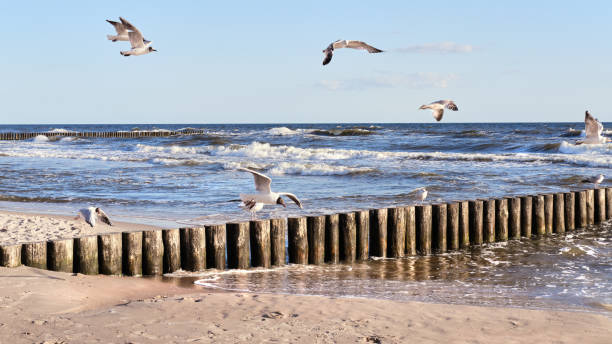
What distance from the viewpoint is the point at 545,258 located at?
8602 millimetres

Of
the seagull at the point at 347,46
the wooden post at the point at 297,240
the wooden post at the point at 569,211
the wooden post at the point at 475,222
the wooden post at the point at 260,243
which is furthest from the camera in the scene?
the wooden post at the point at 569,211

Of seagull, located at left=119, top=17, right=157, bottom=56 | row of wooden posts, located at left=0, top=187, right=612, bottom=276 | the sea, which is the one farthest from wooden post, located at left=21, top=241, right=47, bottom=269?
seagull, located at left=119, top=17, right=157, bottom=56

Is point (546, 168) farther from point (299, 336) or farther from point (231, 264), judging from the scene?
point (299, 336)

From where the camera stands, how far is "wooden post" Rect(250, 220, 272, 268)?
781 cm

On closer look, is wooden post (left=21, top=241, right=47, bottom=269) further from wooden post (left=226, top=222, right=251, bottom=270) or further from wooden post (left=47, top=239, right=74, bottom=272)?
wooden post (left=226, top=222, right=251, bottom=270)

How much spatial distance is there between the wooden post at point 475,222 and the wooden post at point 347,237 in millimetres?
2222

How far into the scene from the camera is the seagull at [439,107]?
8641 mm

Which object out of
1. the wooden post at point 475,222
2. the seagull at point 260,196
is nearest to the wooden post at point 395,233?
the wooden post at point 475,222

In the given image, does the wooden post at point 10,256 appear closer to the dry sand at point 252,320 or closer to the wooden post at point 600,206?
the dry sand at point 252,320

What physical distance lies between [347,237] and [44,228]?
462 centimetres

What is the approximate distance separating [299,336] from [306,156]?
24.8 meters

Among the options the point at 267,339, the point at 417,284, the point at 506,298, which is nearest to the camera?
the point at 267,339

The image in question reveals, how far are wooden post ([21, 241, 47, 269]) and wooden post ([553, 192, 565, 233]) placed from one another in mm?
7909

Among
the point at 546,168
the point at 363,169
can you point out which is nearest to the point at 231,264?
the point at 363,169
